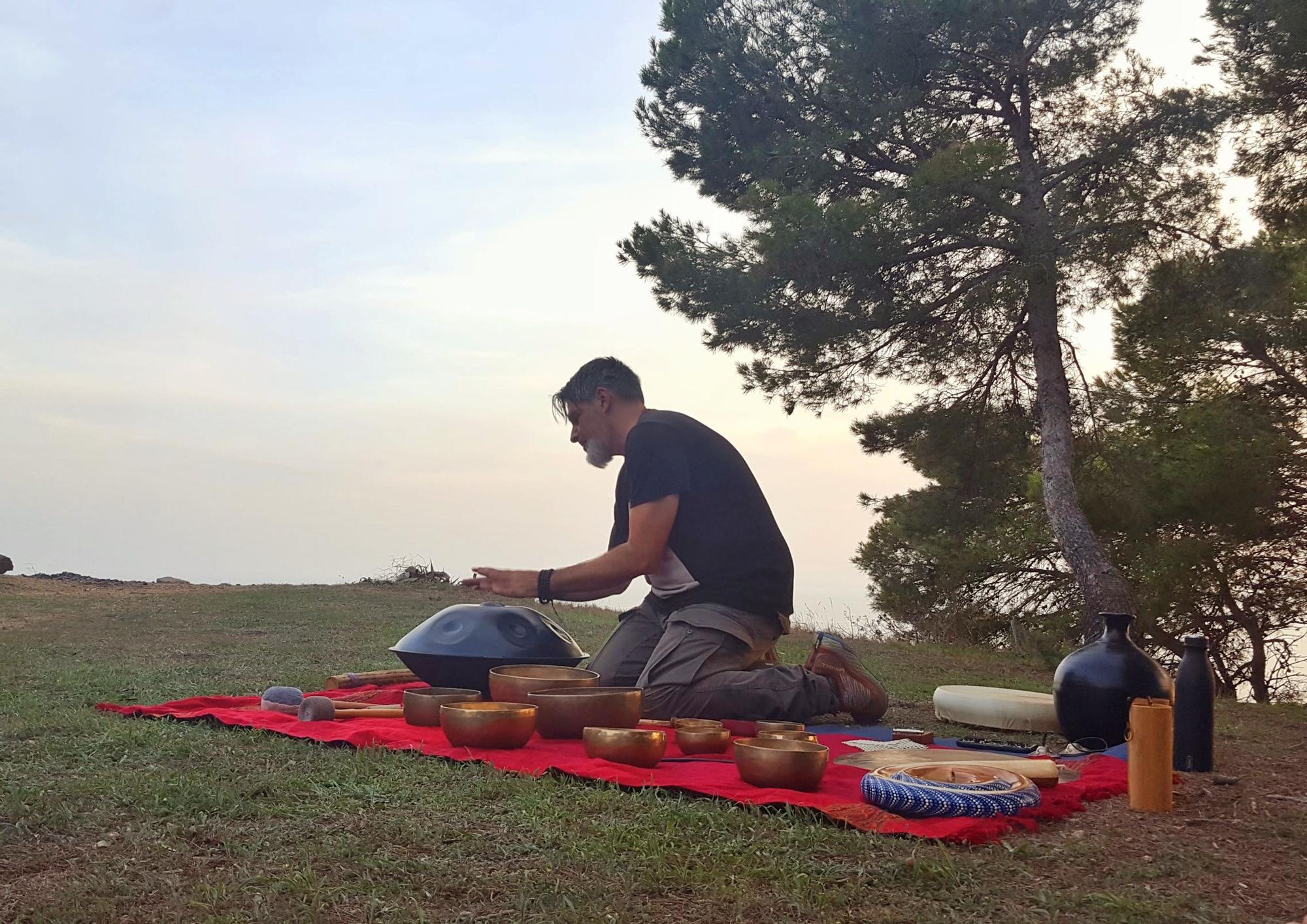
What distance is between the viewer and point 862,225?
28.0ft

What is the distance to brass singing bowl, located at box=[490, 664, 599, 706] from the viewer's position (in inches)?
132

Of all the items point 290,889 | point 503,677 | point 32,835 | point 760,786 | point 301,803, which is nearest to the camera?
point 290,889

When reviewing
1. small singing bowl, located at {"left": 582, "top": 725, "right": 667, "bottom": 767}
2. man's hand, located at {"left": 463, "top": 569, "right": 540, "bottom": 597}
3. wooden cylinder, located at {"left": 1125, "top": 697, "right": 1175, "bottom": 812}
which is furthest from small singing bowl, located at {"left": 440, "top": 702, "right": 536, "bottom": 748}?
wooden cylinder, located at {"left": 1125, "top": 697, "right": 1175, "bottom": 812}

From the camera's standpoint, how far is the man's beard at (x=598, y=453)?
4.27 m

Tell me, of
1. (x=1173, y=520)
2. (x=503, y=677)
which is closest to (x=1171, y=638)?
(x=1173, y=520)

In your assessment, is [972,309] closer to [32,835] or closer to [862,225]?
[862,225]

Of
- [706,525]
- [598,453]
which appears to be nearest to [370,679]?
[598,453]

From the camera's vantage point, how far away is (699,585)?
384 centimetres

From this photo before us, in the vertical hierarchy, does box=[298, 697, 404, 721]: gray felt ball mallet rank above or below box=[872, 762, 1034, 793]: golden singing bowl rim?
below

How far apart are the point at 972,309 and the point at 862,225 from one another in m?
1.66

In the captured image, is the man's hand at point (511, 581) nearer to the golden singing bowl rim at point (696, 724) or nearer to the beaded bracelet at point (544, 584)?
the beaded bracelet at point (544, 584)

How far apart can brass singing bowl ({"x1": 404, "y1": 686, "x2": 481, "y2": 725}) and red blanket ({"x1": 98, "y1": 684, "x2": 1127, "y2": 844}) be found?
0.03m

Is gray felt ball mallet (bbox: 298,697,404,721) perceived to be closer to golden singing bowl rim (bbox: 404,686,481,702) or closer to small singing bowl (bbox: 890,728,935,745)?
golden singing bowl rim (bbox: 404,686,481,702)

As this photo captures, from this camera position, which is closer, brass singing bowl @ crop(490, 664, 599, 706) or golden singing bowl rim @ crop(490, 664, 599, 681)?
brass singing bowl @ crop(490, 664, 599, 706)
